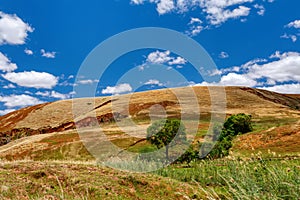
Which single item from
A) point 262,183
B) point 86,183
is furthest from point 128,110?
point 262,183

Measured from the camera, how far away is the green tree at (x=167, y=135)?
44625 mm

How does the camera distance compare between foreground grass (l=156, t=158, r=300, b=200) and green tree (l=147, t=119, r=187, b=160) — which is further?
green tree (l=147, t=119, r=187, b=160)

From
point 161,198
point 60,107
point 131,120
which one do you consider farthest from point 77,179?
point 60,107

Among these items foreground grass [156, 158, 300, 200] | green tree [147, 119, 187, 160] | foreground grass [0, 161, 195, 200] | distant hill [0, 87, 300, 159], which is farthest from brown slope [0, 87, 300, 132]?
foreground grass [156, 158, 300, 200]

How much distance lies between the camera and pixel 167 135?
44.8 m

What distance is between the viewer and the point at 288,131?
148ft

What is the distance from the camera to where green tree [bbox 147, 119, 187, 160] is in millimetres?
44625

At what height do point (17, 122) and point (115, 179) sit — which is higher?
point (17, 122)

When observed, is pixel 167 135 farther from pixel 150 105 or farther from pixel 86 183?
pixel 150 105

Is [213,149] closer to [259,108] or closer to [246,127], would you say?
[246,127]

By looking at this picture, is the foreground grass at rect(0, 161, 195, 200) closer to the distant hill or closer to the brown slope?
the distant hill

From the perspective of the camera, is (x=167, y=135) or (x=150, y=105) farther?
(x=150, y=105)

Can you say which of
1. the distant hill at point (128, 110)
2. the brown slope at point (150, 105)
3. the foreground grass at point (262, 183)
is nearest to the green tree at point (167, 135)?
the distant hill at point (128, 110)

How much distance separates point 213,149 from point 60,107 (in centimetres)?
10597
